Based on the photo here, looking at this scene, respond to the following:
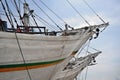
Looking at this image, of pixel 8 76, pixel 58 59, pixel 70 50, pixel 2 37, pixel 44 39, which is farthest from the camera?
pixel 70 50

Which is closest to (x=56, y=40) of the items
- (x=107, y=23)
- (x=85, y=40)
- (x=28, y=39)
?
(x=28, y=39)

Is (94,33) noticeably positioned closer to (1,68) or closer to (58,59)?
(58,59)

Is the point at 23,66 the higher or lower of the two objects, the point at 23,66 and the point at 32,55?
the lower

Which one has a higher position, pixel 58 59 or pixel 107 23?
pixel 107 23

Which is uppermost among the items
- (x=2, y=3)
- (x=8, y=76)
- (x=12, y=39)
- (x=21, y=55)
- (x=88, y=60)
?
(x=2, y=3)

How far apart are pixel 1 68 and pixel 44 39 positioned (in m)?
1.33

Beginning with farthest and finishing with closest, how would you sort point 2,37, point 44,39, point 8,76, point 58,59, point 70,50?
point 70,50, point 58,59, point 44,39, point 8,76, point 2,37

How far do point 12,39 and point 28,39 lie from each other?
0.45 metres

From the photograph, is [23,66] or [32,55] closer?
[23,66]

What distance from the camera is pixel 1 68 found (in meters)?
5.52

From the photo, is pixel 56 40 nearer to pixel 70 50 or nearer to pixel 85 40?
pixel 70 50

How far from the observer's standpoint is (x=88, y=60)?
15516 mm

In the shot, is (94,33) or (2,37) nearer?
(2,37)

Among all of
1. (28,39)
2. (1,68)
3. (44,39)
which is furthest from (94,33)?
(1,68)
